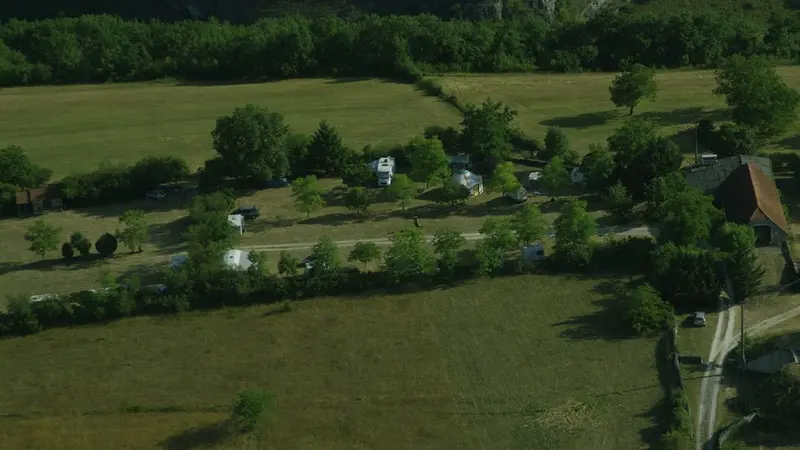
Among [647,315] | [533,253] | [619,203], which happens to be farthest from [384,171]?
[647,315]

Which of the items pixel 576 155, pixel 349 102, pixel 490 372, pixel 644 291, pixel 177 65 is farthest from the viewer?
pixel 177 65

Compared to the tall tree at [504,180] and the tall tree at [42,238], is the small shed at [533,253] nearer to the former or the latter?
the tall tree at [504,180]

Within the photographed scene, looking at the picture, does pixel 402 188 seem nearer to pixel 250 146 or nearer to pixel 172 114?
pixel 250 146

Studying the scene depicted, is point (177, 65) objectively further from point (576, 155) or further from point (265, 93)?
point (576, 155)

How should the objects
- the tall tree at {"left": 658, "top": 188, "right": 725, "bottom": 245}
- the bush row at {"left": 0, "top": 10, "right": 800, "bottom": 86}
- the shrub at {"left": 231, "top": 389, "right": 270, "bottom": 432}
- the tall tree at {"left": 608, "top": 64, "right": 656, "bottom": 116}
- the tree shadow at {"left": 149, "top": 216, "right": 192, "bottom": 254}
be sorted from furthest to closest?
the bush row at {"left": 0, "top": 10, "right": 800, "bottom": 86}
the tall tree at {"left": 608, "top": 64, "right": 656, "bottom": 116}
the tree shadow at {"left": 149, "top": 216, "right": 192, "bottom": 254}
the tall tree at {"left": 658, "top": 188, "right": 725, "bottom": 245}
the shrub at {"left": 231, "top": 389, "right": 270, "bottom": 432}

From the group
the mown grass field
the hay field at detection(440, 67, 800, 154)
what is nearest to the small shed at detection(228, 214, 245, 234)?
the mown grass field

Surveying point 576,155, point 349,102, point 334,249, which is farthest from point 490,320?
point 349,102

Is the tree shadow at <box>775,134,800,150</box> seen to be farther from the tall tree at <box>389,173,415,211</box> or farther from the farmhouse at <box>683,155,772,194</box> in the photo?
the tall tree at <box>389,173,415,211</box>
